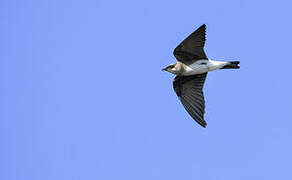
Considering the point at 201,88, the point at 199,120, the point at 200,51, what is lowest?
the point at 199,120

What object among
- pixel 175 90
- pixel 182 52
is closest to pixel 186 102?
pixel 175 90

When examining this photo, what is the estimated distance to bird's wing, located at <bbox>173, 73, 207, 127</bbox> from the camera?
10875 millimetres

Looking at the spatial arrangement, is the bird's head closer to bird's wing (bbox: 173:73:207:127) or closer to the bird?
the bird

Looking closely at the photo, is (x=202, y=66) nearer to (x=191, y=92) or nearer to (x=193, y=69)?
(x=193, y=69)

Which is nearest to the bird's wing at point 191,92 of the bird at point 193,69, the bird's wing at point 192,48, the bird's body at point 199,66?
the bird at point 193,69

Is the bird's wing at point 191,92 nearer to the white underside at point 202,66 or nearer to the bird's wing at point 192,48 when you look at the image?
the white underside at point 202,66

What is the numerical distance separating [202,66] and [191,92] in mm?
743

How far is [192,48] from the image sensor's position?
1059 cm

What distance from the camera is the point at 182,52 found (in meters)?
10.7

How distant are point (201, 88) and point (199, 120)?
0.86m

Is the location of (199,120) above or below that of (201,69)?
below

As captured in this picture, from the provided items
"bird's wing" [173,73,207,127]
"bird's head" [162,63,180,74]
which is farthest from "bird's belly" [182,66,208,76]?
"bird's wing" [173,73,207,127]

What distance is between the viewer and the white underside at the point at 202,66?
1060 cm

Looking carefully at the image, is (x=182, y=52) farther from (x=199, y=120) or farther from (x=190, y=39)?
(x=199, y=120)
